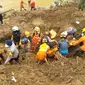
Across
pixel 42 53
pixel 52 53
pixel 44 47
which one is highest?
pixel 44 47

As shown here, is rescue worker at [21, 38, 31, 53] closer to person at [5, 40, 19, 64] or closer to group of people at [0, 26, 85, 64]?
group of people at [0, 26, 85, 64]

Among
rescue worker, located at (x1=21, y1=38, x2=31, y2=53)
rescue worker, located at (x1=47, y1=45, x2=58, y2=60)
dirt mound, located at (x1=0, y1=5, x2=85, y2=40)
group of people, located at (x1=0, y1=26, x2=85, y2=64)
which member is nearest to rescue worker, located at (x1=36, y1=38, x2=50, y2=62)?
group of people, located at (x1=0, y1=26, x2=85, y2=64)

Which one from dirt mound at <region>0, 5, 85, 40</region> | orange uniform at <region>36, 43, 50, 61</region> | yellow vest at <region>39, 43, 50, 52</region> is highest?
yellow vest at <region>39, 43, 50, 52</region>

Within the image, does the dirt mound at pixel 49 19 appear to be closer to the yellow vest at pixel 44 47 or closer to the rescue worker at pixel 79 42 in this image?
the rescue worker at pixel 79 42

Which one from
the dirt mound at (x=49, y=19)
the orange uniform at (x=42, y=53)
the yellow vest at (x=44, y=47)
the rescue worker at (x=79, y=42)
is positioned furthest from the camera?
the dirt mound at (x=49, y=19)

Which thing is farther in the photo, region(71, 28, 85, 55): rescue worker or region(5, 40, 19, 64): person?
region(71, 28, 85, 55): rescue worker

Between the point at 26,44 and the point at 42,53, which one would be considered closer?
the point at 42,53

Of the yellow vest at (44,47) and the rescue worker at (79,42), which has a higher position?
the yellow vest at (44,47)

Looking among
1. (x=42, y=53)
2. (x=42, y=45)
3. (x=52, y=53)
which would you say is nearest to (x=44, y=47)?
(x=42, y=45)

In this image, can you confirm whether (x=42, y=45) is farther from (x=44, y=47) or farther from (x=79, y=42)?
(x=79, y=42)

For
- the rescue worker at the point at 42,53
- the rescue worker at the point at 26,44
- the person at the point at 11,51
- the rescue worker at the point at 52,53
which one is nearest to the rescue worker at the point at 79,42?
the rescue worker at the point at 52,53

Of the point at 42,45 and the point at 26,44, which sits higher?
the point at 42,45

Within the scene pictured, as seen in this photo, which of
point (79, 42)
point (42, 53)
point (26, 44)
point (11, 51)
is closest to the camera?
point (11, 51)

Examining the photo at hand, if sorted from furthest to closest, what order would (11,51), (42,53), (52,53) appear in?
(52,53)
(42,53)
(11,51)
